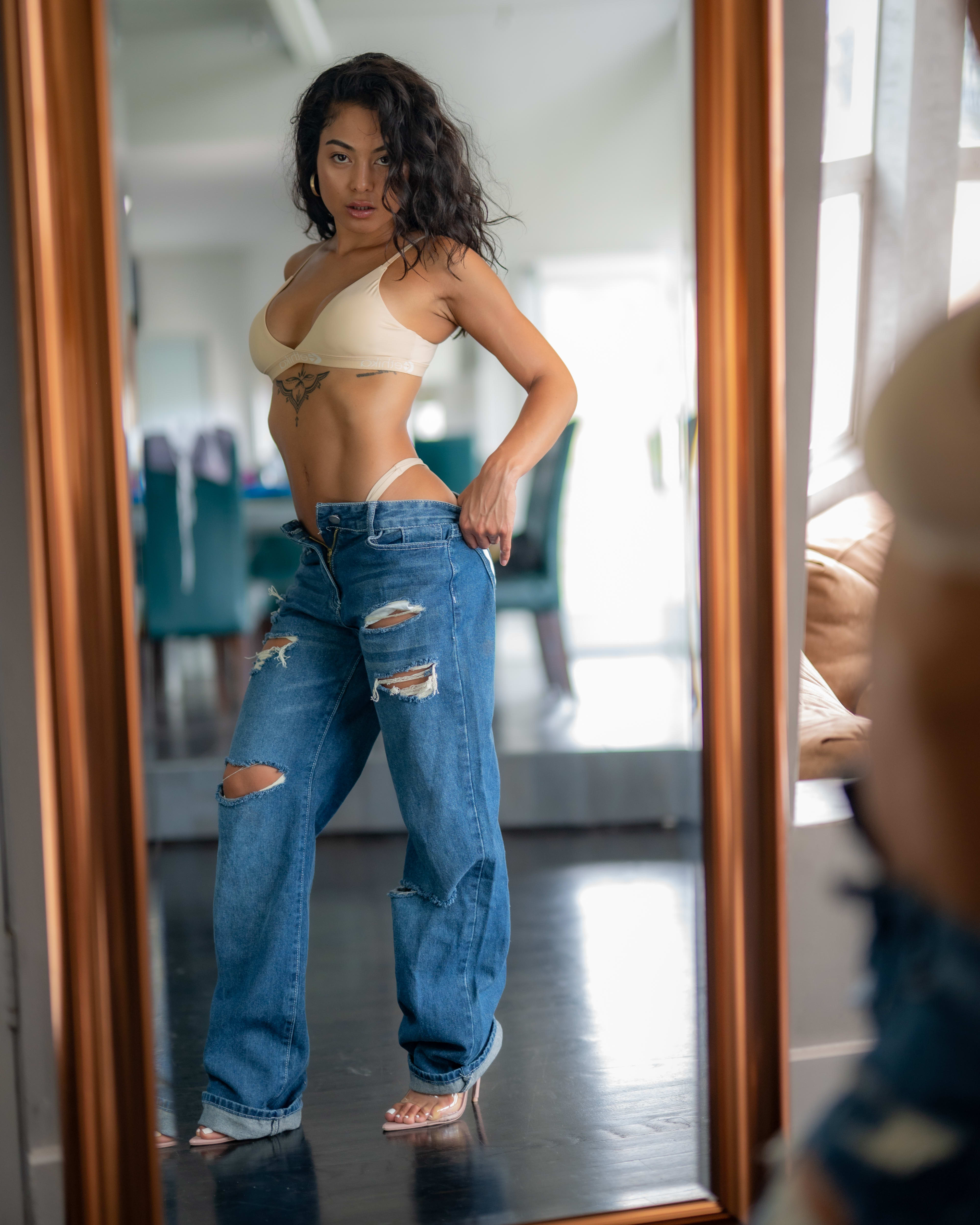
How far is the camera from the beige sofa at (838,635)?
1267 millimetres

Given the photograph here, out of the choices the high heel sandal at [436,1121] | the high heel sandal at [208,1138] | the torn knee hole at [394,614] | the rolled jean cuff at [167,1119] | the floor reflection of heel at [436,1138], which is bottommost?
the floor reflection of heel at [436,1138]

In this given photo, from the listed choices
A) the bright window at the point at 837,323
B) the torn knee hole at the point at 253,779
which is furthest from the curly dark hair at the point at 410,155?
the torn knee hole at the point at 253,779

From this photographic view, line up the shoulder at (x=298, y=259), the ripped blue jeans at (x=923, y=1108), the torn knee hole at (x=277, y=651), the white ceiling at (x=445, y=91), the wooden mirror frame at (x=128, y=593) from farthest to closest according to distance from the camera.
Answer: the torn knee hole at (x=277, y=651) < the shoulder at (x=298, y=259) < the white ceiling at (x=445, y=91) < the wooden mirror frame at (x=128, y=593) < the ripped blue jeans at (x=923, y=1108)

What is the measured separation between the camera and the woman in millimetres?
1249

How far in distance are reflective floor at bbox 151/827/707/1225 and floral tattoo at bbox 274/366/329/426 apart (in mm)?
573

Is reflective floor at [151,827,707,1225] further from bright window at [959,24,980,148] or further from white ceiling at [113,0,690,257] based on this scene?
bright window at [959,24,980,148]

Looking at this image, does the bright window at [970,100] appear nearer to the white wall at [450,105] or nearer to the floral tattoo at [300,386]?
the white wall at [450,105]

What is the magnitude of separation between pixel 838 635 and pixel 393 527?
0.58 meters

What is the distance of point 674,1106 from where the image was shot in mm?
1314

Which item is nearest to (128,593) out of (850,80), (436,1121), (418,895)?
(418,895)

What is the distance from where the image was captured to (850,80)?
1.25m

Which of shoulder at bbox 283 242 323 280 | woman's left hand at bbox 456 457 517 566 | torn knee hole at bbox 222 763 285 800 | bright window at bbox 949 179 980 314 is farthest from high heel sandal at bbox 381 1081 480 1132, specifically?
bright window at bbox 949 179 980 314

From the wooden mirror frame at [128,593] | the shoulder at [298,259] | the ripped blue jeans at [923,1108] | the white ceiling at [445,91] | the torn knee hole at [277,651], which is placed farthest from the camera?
the torn knee hole at [277,651]

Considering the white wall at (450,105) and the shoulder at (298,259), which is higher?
the white wall at (450,105)
